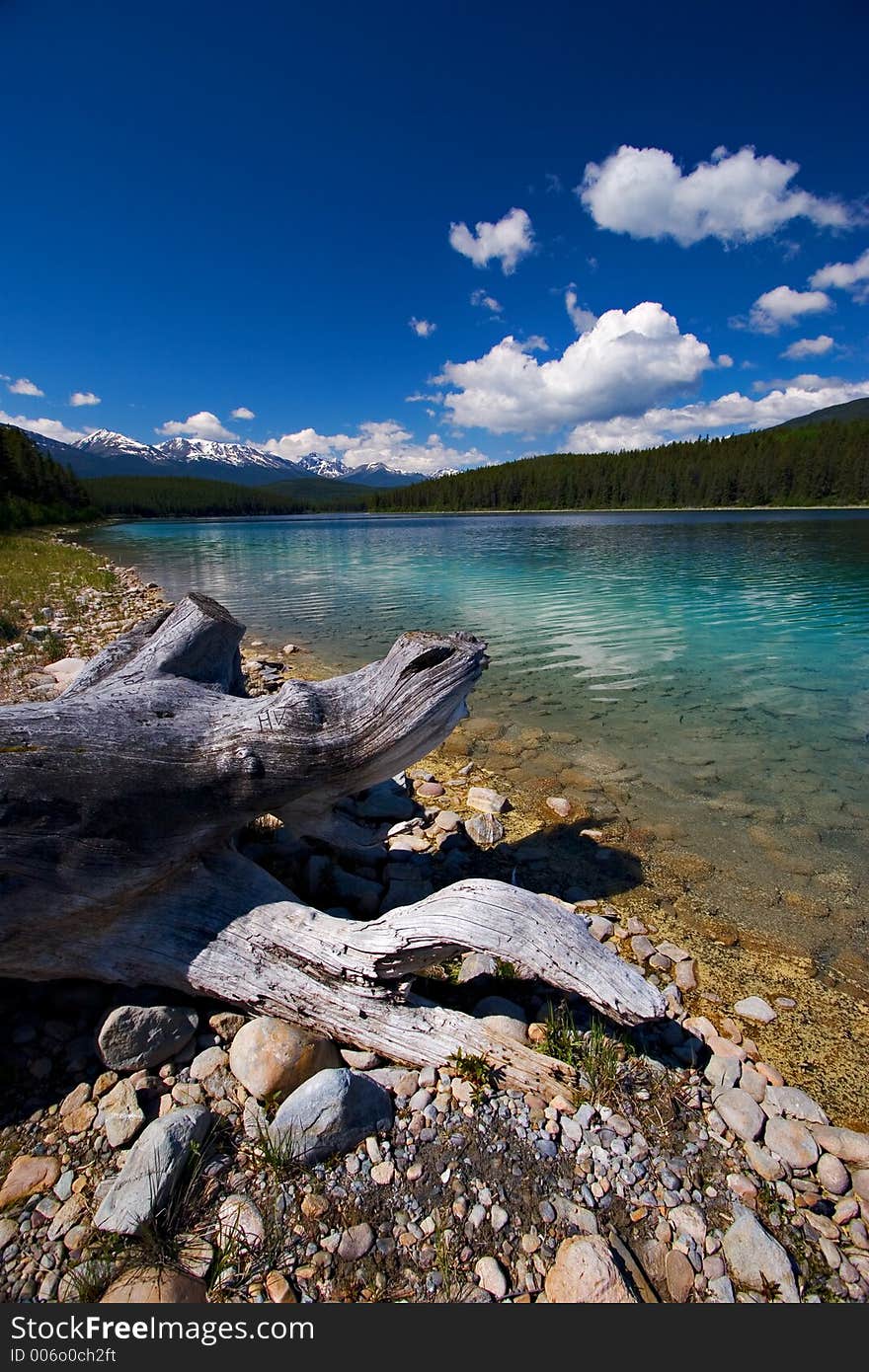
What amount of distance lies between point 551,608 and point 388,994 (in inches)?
755

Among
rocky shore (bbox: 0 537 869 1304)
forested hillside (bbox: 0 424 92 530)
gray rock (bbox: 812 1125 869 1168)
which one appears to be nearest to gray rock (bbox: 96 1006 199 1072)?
rocky shore (bbox: 0 537 869 1304)

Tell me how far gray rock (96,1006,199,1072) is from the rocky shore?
0.03 ft

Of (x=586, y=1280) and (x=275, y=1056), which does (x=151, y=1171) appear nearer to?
(x=275, y=1056)

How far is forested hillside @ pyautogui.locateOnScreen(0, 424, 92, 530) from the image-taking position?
64.4m

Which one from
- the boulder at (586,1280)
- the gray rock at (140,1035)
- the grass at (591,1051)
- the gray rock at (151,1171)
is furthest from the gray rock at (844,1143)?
the gray rock at (140,1035)

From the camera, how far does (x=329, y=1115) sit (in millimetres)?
2693

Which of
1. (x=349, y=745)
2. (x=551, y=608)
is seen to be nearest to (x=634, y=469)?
(x=551, y=608)

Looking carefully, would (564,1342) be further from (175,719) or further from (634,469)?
(634,469)

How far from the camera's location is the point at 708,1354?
6.91 ft

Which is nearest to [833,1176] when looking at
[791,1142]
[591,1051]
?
[791,1142]

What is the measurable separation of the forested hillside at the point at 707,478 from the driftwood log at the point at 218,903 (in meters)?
157

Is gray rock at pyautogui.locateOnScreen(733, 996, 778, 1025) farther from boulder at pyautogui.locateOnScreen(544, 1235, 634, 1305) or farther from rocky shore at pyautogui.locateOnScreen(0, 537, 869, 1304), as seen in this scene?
boulder at pyautogui.locateOnScreen(544, 1235, 634, 1305)

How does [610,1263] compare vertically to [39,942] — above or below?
below

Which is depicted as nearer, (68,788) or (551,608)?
(68,788)
